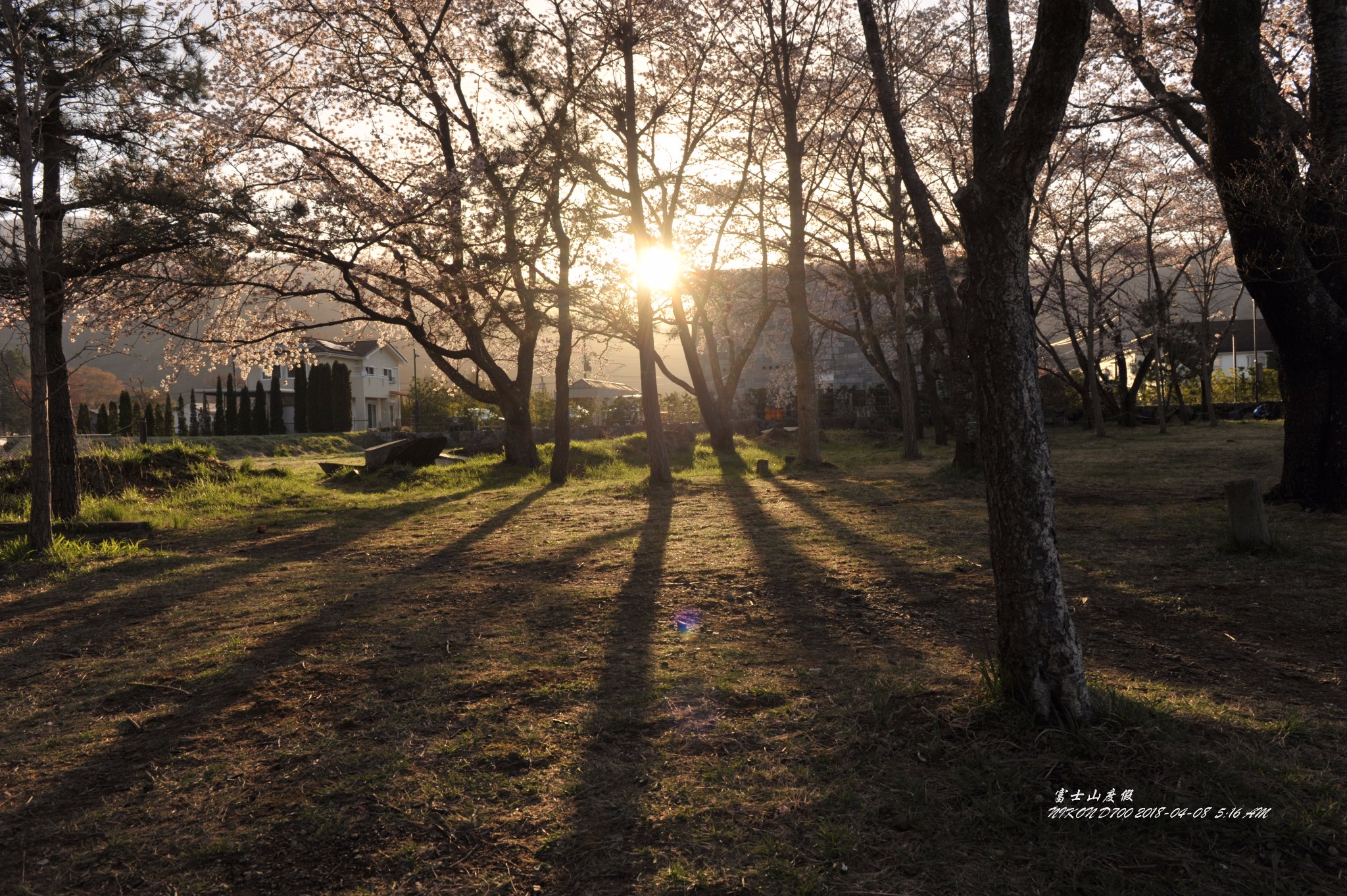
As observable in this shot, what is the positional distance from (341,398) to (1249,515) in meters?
36.1

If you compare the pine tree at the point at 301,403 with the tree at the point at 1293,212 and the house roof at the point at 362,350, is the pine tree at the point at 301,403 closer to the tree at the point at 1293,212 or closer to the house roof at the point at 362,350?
the house roof at the point at 362,350

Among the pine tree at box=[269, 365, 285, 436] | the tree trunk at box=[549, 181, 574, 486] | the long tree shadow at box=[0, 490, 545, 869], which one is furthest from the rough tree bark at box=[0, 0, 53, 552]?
the pine tree at box=[269, 365, 285, 436]

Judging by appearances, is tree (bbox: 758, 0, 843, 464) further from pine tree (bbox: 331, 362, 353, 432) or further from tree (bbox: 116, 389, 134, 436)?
pine tree (bbox: 331, 362, 353, 432)

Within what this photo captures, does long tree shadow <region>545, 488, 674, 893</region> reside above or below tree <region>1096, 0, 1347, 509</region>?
below

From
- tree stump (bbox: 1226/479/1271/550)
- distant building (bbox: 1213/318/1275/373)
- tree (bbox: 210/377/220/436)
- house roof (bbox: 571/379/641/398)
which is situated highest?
distant building (bbox: 1213/318/1275/373)

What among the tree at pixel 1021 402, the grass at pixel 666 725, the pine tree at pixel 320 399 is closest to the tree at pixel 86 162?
the grass at pixel 666 725

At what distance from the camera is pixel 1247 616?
4473 mm

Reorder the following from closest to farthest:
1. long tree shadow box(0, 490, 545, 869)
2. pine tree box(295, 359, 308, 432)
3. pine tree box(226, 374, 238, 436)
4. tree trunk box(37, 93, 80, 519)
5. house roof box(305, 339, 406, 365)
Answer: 1. long tree shadow box(0, 490, 545, 869)
2. tree trunk box(37, 93, 80, 519)
3. pine tree box(226, 374, 238, 436)
4. pine tree box(295, 359, 308, 432)
5. house roof box(305, 339, 406, 365)

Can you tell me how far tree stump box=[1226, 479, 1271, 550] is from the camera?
18.9 ft

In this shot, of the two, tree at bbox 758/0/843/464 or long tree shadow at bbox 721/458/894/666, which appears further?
tree at bbox 758/0/843/464

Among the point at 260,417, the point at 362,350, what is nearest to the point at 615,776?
the point at 260,417

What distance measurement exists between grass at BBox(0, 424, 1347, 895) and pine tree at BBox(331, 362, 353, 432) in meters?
30.7

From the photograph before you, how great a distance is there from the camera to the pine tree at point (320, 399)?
114 ft

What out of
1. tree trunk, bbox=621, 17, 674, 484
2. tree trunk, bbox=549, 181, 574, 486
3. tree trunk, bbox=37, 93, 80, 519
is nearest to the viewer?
tree trunk, bbox=37, 93, 80, 519
